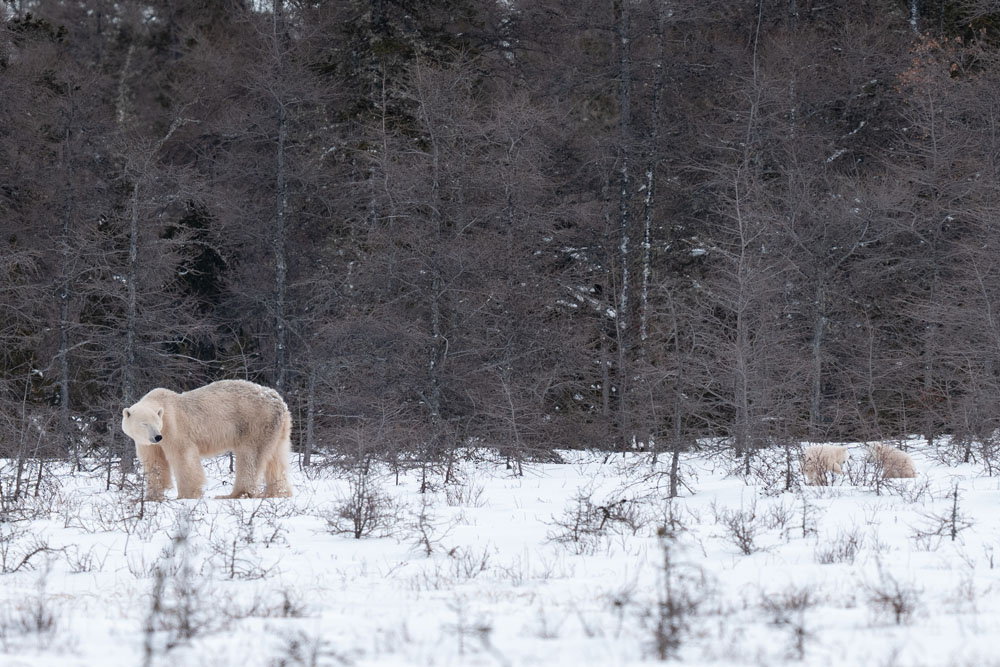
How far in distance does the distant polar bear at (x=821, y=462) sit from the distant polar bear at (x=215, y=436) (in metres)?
7.05

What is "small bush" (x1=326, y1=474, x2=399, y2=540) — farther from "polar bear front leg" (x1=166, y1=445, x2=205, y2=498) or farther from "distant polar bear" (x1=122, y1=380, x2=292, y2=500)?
"polar bear front leg" (x1=166, y1=445, x2=205, y2=498)

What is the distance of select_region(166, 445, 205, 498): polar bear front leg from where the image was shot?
41.4ft

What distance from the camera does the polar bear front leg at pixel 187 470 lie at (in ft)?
41.4

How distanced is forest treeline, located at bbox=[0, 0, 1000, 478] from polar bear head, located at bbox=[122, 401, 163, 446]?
24.0ft

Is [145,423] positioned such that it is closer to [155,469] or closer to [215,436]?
[155,469]

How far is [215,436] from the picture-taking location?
12.8 meters

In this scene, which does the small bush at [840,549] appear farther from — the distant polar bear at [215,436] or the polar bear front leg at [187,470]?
the polar bear front leg at [187,470]

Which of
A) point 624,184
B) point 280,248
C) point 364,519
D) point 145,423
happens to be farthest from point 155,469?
point 624,184

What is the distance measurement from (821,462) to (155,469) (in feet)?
28.9

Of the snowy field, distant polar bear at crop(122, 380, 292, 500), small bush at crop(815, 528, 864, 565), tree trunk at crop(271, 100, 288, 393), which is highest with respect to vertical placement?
tree trunk at crop(271, 100, 288, 393)

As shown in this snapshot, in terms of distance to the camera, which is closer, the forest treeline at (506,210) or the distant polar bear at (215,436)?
the distant polar bear at (215,436)

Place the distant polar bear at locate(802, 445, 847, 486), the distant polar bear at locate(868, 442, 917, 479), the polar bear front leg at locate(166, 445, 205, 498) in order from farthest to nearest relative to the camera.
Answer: the distant polar bear at locate(868, 442, 917, 479), the distant polar bear at locate(802, 445, 847, 486), the polar bear front leg at locate(166, 445, 205, 498)

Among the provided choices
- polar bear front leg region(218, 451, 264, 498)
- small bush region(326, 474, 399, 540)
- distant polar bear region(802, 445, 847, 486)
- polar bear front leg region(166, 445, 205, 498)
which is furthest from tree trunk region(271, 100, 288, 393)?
small bush region(326, 474, 399, 540)

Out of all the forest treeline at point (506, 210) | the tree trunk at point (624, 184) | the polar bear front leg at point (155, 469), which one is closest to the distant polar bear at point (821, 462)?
the forest treeline at point (506, 210)
